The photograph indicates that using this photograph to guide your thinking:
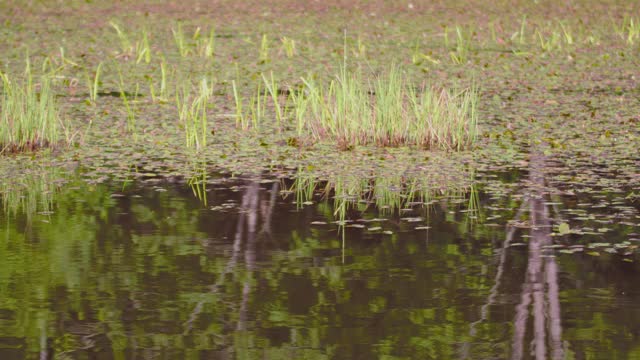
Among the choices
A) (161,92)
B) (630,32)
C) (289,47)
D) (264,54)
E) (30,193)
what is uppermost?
(630,32)

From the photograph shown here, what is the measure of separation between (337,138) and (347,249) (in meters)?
2.86

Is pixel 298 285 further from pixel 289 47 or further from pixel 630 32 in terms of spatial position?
pixel 630 32

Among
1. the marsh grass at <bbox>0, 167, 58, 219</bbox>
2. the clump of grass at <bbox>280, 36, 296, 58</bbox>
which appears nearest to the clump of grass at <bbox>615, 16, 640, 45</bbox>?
the clump of grass at <bbox>280, 36, 296, 58</bbox>

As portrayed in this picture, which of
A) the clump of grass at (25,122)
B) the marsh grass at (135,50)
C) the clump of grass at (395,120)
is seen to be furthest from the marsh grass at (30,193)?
the marsh grass at (135,50)

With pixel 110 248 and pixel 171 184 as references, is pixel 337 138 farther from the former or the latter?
pixel 110 248

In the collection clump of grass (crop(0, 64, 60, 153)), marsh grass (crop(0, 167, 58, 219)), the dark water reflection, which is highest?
clump of grass (crop(0, 64, 60, 153))

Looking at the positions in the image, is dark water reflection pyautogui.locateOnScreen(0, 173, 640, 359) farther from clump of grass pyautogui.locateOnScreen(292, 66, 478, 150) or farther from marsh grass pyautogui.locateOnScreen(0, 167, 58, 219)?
clump of grass pyautogui.locateOnScreen(292, 66, 478, 150)

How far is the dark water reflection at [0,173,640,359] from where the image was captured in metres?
4.25

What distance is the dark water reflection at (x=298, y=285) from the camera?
→ 4.25m

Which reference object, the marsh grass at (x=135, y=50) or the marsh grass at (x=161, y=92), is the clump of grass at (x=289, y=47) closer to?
the marsh grass at (x=135, y=50)

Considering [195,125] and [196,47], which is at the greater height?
[196,47]

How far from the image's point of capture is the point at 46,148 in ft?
27.6

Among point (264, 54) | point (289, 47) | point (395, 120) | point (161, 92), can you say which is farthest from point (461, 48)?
point (395, 120)

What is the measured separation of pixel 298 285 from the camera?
5020mm
